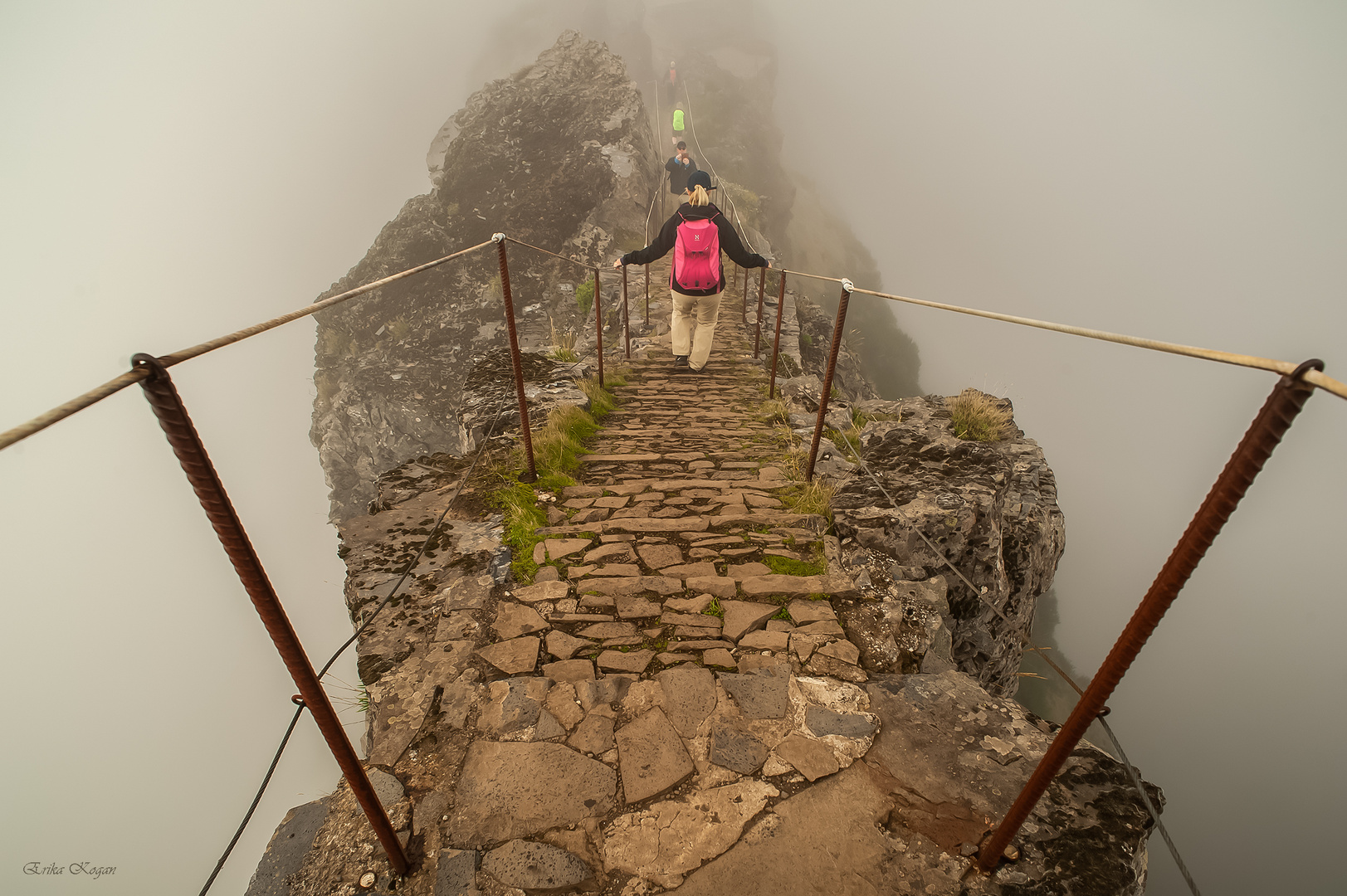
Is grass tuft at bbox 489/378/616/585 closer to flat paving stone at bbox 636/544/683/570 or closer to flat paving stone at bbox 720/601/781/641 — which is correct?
flat paving stone at bbox 636/544/683/570

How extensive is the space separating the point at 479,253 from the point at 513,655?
19855 millimetres

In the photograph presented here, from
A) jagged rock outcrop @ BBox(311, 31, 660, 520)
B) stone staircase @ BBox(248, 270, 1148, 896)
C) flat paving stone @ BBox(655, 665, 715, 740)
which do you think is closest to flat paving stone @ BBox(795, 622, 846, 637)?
stone staircase @ BBox(248, 270, 1148, 896)

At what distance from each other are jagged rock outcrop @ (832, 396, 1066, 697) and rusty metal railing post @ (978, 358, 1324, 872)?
106 cm

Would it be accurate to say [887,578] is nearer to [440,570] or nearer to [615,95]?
[440,570]

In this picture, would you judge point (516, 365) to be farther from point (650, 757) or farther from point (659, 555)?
point (650, 757)

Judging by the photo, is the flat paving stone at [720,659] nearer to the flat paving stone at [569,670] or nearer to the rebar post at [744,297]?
the flat paving stone at [569,670]

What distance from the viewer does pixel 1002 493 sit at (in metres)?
4.25

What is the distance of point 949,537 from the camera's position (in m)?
3.72

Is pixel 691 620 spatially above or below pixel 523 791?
below

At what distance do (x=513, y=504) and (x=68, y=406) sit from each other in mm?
2910

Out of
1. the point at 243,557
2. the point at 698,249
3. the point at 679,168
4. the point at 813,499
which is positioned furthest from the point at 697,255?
the point at 679,168

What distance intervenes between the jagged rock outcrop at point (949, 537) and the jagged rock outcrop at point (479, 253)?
12.4 metres

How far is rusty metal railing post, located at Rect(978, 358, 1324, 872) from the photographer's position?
99cm

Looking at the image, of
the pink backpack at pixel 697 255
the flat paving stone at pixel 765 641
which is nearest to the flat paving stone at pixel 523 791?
the flat paving stone at pixel 765 641
